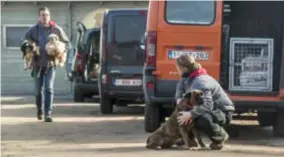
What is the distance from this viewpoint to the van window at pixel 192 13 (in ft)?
37.5

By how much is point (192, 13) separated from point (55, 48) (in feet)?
9.18

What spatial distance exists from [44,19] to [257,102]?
12.8 ft

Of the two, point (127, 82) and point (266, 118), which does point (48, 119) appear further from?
point (266, 118)

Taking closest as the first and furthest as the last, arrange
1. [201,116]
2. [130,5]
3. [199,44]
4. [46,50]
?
[201,116]
[199,44]
[46,50]
[130,5]

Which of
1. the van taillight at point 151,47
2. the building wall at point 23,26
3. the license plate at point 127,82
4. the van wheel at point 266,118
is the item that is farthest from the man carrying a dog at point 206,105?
the building wall at point 23,26

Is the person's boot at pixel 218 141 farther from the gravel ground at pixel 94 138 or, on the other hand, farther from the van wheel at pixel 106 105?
the van wheel at pixel 106 105

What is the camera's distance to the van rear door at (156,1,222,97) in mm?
11383

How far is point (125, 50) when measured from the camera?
16.2m

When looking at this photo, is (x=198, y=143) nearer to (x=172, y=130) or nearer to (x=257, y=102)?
(x=172, y=130)

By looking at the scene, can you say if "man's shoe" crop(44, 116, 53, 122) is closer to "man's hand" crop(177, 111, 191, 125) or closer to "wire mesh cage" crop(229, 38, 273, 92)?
→ "wire mesh cage" crop(229, 38, 273, 92)

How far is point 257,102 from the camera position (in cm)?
1143

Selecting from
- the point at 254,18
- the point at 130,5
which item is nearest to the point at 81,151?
the point at 254,18

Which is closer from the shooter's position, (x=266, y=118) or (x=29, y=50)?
(x=266, y=118)

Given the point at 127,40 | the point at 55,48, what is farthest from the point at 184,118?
the point at 127,40
